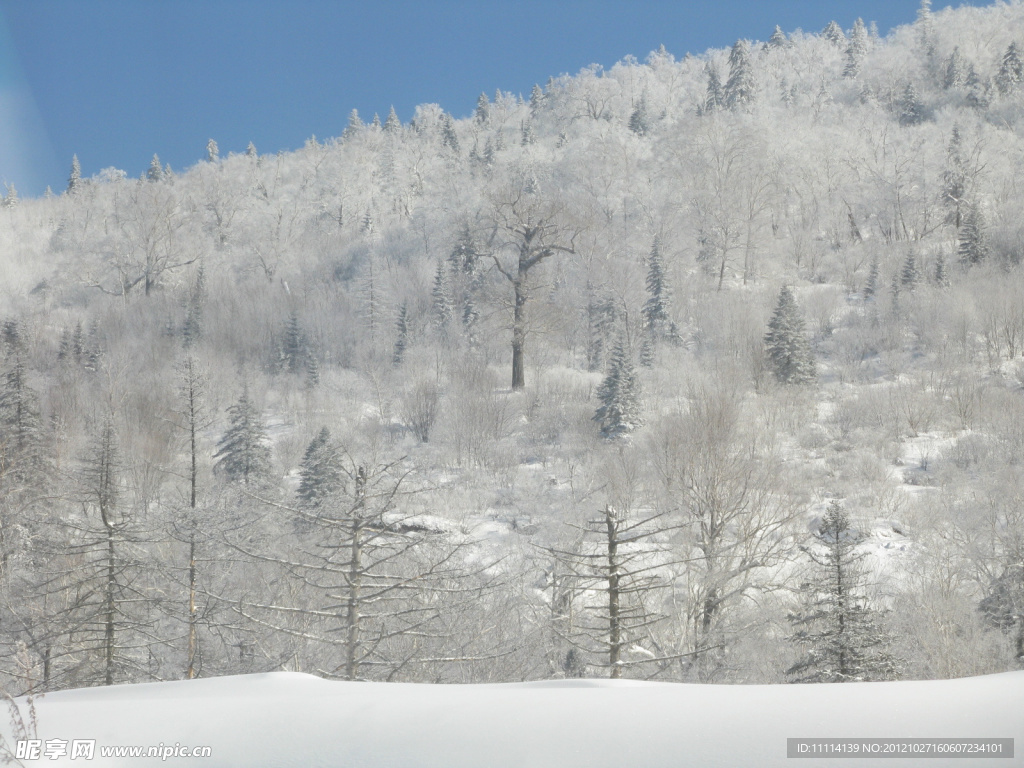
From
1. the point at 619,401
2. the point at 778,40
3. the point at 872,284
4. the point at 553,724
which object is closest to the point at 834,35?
the point at 778,40

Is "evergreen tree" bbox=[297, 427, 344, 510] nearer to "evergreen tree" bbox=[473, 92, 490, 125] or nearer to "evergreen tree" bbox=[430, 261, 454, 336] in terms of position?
"evergreen tree" bbox=[430, 261, 454, 336]

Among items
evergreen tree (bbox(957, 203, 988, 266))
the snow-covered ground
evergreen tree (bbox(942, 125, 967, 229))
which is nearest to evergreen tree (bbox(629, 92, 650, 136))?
evergreen tree (bbox(942, 125, 967, 229))

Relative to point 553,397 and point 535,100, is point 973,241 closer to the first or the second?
point 553,397

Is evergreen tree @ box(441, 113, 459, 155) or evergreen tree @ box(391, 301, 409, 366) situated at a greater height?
evergreen tree @ box(441, 113, 459, 155)

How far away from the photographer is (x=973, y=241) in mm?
35844

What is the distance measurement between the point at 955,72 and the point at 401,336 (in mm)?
55729

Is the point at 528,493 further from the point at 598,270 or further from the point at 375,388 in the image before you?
the point at 598,270

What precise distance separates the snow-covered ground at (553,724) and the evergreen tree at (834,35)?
9600 centimetres

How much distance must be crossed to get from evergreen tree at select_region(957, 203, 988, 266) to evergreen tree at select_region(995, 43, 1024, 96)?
2977 cm

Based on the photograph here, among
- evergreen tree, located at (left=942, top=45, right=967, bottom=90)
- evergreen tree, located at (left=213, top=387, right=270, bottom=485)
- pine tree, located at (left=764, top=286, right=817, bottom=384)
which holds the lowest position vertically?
evergreen tree, located at (left=213, top=387, right=270, bottom=485)

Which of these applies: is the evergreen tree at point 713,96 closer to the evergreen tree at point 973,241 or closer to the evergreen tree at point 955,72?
the evergreen tree at point 955,72

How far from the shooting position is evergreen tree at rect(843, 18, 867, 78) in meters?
72.1

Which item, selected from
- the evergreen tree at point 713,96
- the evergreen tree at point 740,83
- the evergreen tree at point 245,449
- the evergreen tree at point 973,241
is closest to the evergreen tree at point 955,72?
the evergreen tree at point 740,83

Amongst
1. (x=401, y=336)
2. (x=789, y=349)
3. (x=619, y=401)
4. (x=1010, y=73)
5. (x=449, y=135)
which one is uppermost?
(x=449, y=135)
